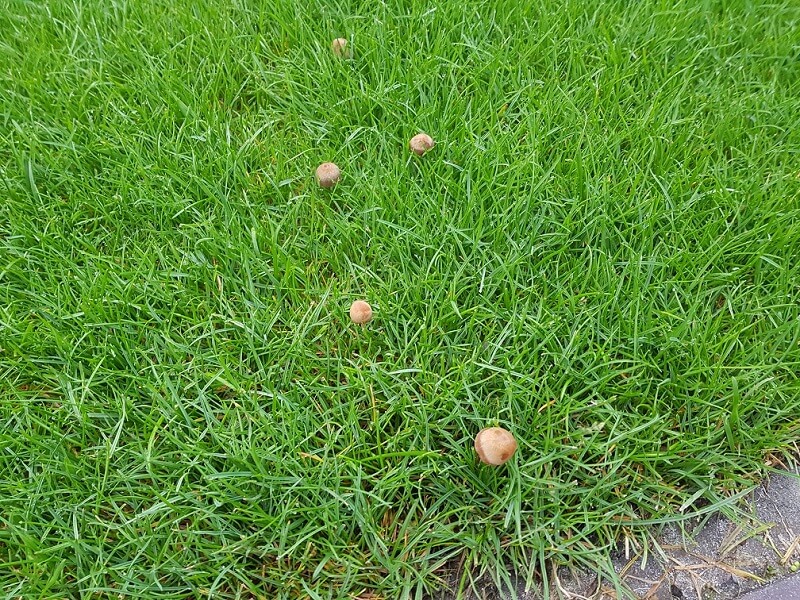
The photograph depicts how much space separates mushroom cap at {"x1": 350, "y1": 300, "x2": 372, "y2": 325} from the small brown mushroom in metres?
1.08

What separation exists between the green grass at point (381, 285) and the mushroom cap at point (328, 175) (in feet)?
0.17

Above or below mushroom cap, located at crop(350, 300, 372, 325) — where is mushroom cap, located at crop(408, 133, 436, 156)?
above

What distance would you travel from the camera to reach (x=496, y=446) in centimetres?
138

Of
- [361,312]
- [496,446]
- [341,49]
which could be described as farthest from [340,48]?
[496,446]

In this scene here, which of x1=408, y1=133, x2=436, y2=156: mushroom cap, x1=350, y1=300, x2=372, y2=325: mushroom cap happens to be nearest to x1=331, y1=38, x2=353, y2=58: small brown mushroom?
x1=408, y1=133, x2=436, y2=156: mushroom cap

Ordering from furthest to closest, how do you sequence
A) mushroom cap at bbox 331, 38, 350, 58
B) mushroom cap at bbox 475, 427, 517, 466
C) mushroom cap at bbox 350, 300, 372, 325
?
1. mushroom cap at bbox 331, 38, 350, 58
2. mushroom cap at bbox 350, 300, 372, 325
3. mushroom cap at bbox 475, 427, 517, 466

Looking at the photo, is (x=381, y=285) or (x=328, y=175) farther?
(x=328, y=175)

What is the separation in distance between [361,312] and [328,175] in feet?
1.74

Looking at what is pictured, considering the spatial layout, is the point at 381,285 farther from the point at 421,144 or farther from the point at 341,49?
the point at 341,49

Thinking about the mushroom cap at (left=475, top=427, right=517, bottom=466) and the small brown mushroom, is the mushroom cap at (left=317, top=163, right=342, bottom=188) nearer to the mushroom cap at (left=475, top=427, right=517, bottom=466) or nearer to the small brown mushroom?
the small brown mushroom

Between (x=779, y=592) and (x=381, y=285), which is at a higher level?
(x=381, y=285)

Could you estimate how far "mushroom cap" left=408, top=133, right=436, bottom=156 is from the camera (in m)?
1.95

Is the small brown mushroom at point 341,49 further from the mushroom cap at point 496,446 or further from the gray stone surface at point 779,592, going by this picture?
the gray stone surface at point 779,592

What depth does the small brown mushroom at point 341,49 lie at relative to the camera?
2.21 metres
